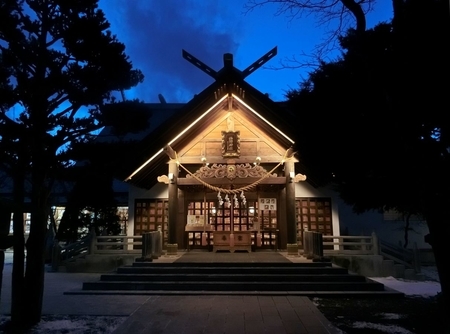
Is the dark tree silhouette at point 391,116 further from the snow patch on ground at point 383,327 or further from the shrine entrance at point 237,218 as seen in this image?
the shrine entrance at point 237,218

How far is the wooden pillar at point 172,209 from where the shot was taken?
13.1m

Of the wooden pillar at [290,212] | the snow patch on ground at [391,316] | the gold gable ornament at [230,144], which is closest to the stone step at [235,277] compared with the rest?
the snow patch on ground at [391,316]

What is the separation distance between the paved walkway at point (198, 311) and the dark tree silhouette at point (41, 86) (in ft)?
5.72

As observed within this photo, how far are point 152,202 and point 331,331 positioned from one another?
11823mm

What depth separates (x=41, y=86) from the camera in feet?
22.7

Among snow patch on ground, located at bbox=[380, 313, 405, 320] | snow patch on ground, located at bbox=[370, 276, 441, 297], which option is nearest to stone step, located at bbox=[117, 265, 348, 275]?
snow patch on ground, located at bbox=[370, 276, 441, 297]

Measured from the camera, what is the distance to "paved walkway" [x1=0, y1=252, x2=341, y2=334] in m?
6.30

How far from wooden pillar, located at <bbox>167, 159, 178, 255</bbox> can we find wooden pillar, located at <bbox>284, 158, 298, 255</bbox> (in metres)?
4.24

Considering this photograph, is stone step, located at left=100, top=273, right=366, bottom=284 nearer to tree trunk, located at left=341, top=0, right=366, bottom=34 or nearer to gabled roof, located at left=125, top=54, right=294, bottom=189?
gabled roof, located at left=125, top=54, right=294, bottom=189

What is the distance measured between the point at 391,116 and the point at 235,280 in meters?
6.53

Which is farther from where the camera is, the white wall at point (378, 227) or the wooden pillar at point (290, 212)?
the white wall at point (378, 227)

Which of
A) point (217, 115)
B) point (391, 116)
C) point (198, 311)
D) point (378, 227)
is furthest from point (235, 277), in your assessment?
point (378, 227)

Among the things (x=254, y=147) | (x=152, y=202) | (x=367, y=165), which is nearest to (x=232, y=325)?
(x=367, y=165)

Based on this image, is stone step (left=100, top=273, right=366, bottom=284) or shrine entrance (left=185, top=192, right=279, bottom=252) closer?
stone step (left=100, top=273, right=366, bottom=284)
